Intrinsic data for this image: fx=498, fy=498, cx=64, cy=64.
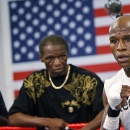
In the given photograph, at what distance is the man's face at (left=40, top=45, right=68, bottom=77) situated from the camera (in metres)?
3.50

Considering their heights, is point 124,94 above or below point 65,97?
above

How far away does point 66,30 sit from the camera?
4941mm

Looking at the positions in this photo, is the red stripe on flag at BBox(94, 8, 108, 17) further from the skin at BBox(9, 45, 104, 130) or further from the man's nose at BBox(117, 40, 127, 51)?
the man's nose at BBox(117, 40, 127, 51)

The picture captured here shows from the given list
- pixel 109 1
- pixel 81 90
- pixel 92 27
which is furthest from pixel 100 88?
pixel 92 27

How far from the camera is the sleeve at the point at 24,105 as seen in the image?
347cm

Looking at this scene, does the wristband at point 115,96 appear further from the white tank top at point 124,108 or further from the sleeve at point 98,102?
the sleeve at point 98,102

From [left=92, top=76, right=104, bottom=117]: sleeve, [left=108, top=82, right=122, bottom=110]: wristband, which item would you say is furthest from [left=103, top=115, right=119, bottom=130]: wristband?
[left=92, top=76, right=104, bottom=117]: sleeve

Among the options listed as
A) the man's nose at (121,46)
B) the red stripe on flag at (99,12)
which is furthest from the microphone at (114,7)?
the man's nose at (121,46)

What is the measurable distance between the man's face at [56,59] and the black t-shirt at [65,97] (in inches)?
2.5

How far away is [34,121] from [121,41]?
3.37 feet

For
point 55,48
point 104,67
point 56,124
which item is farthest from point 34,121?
point 104,67

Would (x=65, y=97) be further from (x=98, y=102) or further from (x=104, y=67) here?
(x=104, y=67)

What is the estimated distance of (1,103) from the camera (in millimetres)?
3719

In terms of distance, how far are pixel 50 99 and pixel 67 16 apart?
1619mm
